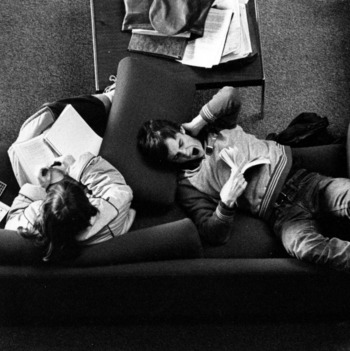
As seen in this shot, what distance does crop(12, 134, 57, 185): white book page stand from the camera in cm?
219

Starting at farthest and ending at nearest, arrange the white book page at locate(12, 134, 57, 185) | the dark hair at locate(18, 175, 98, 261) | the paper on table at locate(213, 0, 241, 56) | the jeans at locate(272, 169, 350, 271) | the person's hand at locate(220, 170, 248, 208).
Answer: the paper on table at locate(213, 0, 241, 56) < the white book page at locate(12, 134, 57, 185) < the person's hand at locate(220, 170, 248, 208) < the jeans at locate(272, 169, 350, 271) < the dark hair at locate(18, 175, 98, 261)

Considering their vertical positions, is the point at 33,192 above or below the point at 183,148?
below

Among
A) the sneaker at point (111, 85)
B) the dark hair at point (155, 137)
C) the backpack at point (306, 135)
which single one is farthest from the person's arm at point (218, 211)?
the sneaker at point (111, 85)

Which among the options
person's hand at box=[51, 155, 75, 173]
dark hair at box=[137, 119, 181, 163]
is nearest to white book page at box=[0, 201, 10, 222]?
person's hand at box=[51, 155, 75, 173]

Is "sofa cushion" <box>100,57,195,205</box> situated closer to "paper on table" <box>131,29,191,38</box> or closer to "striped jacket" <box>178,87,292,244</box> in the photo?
"striped jacket" <box>178,87,292,244</box>

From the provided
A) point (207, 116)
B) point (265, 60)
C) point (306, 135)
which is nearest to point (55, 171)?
point (207, 116)

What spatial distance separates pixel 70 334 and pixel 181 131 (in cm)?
100

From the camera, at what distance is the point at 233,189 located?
2088mm

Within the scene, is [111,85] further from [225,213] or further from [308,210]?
[308,210]

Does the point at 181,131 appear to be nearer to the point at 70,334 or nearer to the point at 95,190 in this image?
the point at 95,190

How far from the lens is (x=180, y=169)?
227cm

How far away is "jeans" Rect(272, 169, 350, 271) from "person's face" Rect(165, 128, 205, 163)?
37cm

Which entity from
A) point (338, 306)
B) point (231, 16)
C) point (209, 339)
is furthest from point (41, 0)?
point (338, 306)

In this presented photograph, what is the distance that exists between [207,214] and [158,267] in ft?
1.31
